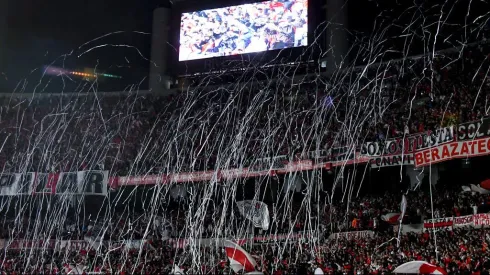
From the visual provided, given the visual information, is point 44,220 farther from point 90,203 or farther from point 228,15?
point 228,15

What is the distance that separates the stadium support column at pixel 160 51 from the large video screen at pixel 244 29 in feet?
7.14

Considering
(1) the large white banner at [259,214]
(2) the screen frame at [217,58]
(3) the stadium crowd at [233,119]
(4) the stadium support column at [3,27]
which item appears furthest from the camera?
(4) the stadium support column at [3,27]

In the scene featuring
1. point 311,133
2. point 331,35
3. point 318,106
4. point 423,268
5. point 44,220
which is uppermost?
point 331,35

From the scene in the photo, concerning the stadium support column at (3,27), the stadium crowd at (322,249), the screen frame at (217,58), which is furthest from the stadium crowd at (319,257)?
the stadium support column at (3,27)

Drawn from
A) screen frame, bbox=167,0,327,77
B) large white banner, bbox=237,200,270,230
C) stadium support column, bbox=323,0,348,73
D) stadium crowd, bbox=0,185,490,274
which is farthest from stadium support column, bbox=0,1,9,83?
large white banner, bbox=237,200,270,230

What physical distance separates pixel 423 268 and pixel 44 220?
19.7 metres

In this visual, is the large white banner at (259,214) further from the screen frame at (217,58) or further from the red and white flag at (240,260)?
the screen frame at (217,58)

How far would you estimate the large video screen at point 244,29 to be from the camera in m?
26.0

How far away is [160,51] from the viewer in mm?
30328

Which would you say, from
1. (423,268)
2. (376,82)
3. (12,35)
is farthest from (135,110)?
(423,268)

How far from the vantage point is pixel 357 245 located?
54.0 ft

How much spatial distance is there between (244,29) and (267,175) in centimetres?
738

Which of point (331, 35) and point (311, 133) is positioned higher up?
point (331, 35)

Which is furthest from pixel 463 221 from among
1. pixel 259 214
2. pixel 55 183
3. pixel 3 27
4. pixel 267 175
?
pixel 3 27
